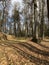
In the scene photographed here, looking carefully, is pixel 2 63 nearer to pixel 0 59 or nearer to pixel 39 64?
pixel 0 59

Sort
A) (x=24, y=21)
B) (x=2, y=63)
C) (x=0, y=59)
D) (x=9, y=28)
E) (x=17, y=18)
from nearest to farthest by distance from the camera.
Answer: (x=2, y=63) < (x=0, y=59) < (x=17, y=18) < (x=24, y=21) < (x=9, y=28)

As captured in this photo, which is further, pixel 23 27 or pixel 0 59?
pixel 23 27

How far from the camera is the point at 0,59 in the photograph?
942cm

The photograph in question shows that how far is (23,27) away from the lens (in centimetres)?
6762

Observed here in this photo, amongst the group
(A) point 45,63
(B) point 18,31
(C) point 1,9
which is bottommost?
(B) point 18,31

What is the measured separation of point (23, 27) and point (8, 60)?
5823 cm

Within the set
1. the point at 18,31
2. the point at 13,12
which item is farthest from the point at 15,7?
the point at 18,31

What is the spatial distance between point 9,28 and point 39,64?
188 feet

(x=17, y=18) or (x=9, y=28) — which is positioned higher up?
(x=17, y=18)

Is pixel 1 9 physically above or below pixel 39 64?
above

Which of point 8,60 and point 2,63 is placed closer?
point 2,63

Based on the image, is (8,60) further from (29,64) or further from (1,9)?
(1,9)

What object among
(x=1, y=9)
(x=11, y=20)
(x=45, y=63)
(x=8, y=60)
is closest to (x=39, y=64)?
(x=45, y=63)

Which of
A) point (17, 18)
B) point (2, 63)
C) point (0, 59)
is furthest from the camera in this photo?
point (17, 18)
